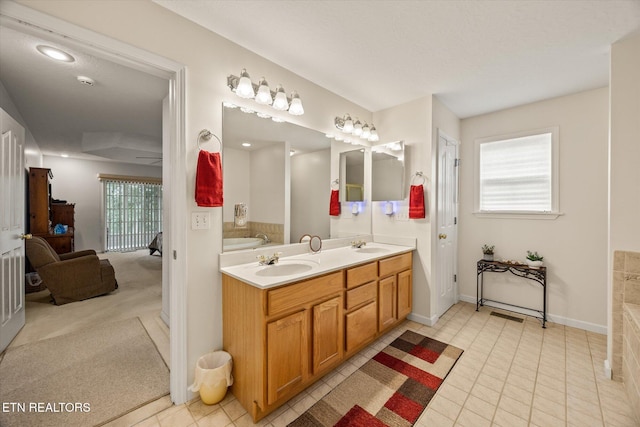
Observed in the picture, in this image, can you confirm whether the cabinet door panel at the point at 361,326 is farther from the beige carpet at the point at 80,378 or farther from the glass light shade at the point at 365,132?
the glass light shade at the point at 365,132

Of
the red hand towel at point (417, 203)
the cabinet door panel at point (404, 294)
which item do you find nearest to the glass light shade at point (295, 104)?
the red hand towel at point (417, 203)

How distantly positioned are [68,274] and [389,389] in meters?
4.13

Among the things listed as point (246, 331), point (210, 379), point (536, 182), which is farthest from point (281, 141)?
point (536, 182)

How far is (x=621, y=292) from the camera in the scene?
6.31 feet

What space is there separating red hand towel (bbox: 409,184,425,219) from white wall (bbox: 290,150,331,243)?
93 centimetres

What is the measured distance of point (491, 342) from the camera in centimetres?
247

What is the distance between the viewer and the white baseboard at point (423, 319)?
9.22 feet

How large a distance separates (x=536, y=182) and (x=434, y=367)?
8.09 ft

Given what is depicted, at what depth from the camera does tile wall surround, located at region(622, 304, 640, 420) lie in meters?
1.57

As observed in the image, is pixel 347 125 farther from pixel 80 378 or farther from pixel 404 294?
pixel 80 378

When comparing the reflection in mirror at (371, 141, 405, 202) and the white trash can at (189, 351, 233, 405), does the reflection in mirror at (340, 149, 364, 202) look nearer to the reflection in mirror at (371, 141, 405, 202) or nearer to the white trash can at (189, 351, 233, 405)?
the reflection in mirror at (371, 141, 405, 202)

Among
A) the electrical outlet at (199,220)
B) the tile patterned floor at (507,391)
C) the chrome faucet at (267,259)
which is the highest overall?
the electrical outlet at (199,220)

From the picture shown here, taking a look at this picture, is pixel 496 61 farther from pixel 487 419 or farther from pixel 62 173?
pixel 62 173

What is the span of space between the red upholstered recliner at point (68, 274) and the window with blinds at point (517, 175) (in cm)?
531
